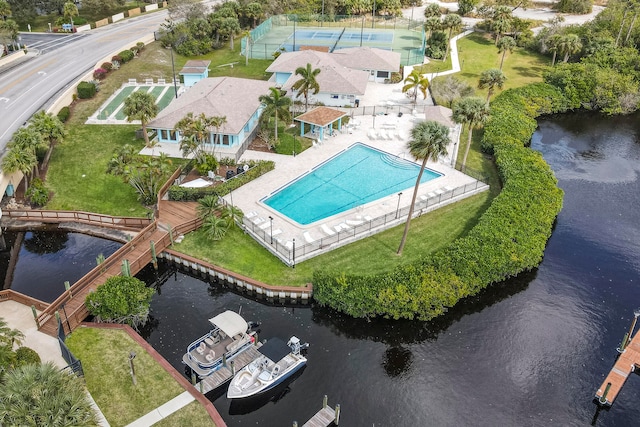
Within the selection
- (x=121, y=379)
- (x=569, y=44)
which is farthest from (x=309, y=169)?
(x=569, y=44)

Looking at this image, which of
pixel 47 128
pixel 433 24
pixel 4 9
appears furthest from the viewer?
pixel 433 24

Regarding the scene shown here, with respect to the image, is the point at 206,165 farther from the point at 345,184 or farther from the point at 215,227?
the point at 345,184

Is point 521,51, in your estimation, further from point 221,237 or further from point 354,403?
point 354,403

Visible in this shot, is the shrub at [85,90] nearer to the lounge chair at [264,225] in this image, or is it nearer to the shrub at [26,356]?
the lounge chair at [264,225]

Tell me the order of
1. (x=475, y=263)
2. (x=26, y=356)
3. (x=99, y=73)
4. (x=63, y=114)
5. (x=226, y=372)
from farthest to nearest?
(x=99, y=73) < (x=63, y=114) < (x=475, y=263) < (x=226, y=372) < (x=26, y=356)

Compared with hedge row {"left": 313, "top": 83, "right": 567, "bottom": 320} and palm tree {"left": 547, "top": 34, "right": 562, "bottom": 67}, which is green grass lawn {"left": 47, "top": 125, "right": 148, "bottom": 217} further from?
palm tree {"left": 547, "top": 34, "right": 562, "bottom": 67}

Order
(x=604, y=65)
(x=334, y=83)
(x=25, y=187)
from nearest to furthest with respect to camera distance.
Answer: (x=25, y=187) → (x=334, y=83) → (x=604, y=65)

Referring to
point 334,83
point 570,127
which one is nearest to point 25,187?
point 334,83
